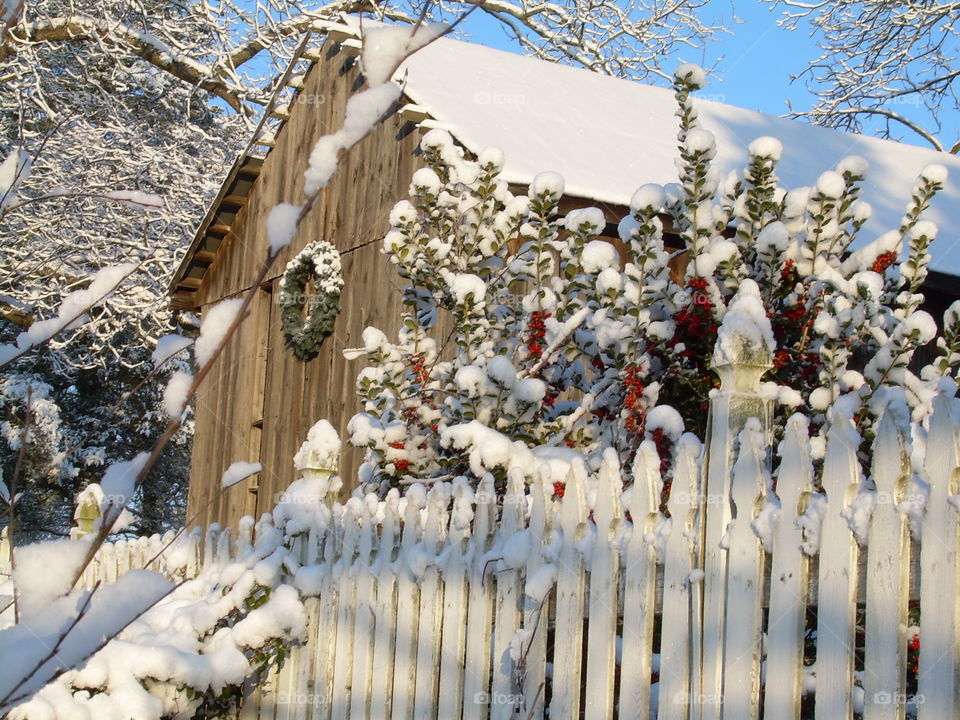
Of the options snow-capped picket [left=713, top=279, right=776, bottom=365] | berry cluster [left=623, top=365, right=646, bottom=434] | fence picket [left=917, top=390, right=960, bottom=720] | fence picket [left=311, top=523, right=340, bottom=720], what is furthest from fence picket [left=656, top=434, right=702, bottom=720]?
fence picket [left=311, top=523, right=340, bottom=720]

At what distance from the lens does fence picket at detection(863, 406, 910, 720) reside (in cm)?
212

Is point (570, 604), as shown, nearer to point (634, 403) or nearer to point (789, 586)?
point (789, 586)

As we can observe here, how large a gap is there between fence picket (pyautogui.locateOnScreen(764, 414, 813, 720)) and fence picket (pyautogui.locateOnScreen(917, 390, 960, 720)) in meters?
0.30

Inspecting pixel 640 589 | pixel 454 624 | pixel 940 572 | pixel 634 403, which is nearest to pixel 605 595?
pixel 640 589

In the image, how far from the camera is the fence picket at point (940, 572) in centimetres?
205

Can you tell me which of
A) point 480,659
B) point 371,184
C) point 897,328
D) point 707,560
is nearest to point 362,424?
point 480,659

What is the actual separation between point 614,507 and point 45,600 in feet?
6.52

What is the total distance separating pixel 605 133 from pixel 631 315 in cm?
429

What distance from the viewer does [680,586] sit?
106 inches

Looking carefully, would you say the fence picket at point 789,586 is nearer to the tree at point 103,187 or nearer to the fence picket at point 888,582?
the fence picket at point 888,582

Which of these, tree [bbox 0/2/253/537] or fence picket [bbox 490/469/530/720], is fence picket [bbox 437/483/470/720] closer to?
fence picket [bbox 490/469/530/720]

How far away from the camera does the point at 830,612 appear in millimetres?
2271

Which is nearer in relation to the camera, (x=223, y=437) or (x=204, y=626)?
(x=204, y=626)

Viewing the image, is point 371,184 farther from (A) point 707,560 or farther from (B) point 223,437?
(A) point 707,560
